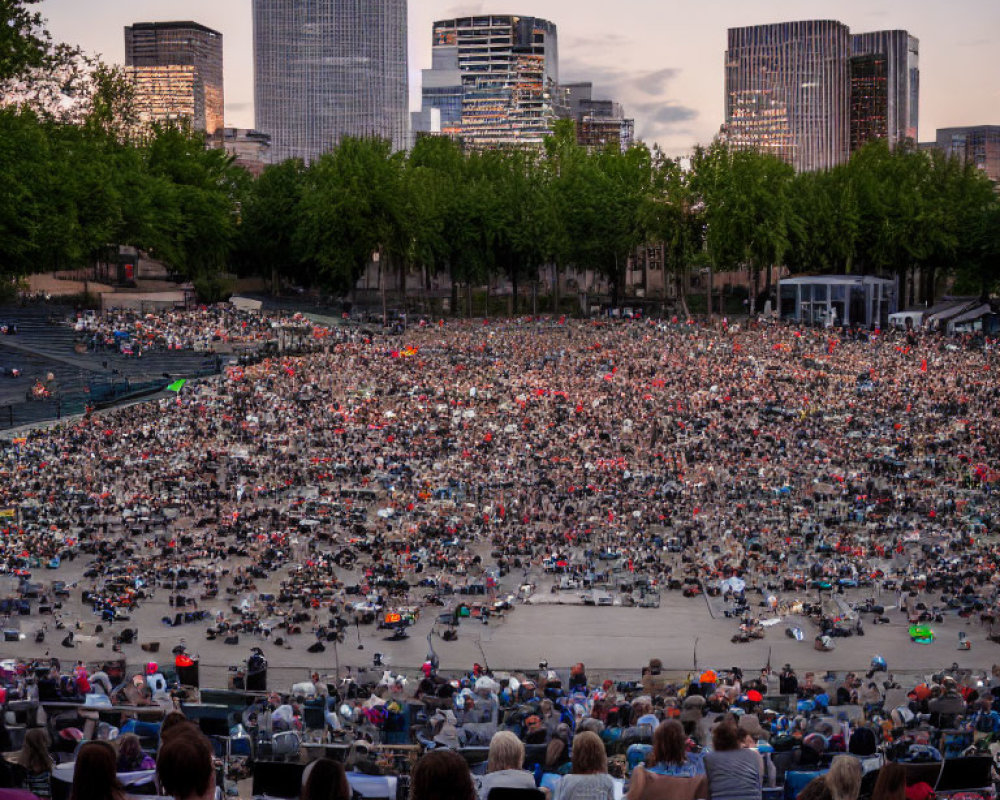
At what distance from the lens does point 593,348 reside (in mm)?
51031

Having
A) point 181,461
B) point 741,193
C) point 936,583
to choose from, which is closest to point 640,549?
point 936,583

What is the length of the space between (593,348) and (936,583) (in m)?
27.8

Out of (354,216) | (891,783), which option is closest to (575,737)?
(891,783)

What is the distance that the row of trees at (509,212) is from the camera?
6956cm

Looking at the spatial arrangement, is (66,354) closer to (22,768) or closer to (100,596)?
(100,596)

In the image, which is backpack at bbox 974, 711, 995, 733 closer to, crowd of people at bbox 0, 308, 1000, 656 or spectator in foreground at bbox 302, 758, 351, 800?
crowd of people at bbox 0, 308, 1000, 656

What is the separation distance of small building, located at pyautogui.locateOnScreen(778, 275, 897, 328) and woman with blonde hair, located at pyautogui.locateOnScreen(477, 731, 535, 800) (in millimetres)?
59867

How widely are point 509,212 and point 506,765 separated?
6881 cm

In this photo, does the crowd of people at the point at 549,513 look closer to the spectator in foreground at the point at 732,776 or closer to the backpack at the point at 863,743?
the spectator in foreground at the point at 732,776

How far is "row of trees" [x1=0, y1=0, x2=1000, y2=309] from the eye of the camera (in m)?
69.6

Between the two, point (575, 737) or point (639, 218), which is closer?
point (575, 737)

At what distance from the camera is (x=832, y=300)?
66.9 metres

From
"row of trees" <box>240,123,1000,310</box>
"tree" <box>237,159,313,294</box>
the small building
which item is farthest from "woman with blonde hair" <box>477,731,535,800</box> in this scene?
"tree" <box>237,159,313,294</box>

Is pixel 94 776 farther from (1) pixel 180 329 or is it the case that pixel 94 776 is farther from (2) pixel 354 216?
(2) pixel 354 216
